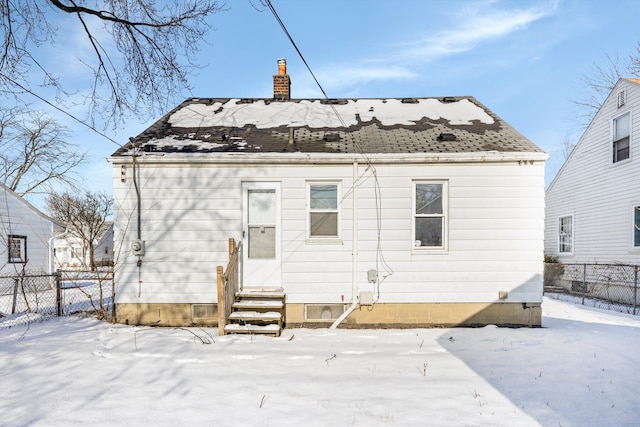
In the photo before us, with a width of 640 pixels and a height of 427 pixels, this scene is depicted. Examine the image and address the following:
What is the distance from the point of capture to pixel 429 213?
7.29 metres

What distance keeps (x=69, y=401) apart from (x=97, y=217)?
3872cm

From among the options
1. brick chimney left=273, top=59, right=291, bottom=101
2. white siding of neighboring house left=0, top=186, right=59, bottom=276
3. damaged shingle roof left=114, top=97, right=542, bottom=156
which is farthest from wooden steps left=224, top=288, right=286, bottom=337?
white siding of neighboring house left=0, top=186, right=59, bottom=276

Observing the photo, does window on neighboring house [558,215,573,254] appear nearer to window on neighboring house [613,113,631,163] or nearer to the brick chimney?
window on neighboring house [613,113,631,163]

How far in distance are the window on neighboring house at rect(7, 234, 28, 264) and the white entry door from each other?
1155 centimetres

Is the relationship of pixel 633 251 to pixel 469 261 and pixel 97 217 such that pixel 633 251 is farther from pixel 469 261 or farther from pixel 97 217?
pixel 97 217

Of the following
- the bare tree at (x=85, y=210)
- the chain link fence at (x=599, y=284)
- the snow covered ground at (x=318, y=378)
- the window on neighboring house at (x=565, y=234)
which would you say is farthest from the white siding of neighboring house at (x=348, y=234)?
the bare tree at (x=85, y=210)

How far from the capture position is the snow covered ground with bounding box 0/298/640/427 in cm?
337

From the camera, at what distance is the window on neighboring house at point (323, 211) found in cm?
731

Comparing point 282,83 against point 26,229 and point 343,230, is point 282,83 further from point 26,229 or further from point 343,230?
point 26,229

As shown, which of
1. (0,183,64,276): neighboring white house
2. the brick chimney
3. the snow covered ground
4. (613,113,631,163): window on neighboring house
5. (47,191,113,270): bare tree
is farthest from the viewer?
(47,191,113,270): bare tree

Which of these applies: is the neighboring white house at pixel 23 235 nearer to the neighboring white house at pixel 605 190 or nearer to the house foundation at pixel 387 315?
the house foundation at pixel 387 315

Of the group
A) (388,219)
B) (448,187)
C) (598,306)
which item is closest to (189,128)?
(388,219)

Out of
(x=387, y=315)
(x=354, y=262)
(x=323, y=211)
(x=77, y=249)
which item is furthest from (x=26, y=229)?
(x=77, y=249)

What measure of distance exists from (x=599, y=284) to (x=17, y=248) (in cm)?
2106
